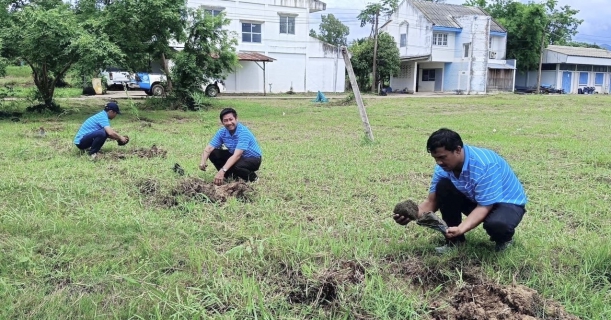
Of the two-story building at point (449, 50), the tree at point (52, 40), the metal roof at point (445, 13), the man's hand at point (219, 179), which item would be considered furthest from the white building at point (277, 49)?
the man's hand at point (219, 179)

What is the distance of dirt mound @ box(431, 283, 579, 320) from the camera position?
255cm

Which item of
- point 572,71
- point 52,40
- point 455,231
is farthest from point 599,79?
point 455,231

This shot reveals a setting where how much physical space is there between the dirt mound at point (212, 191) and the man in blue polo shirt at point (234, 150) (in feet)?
1.01

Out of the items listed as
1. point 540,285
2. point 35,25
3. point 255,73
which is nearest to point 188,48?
point 35,25

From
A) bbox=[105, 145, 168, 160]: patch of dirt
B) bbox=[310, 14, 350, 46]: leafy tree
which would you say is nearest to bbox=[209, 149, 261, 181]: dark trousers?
bbox=[105, 145, 168, 160]: patch of dirt

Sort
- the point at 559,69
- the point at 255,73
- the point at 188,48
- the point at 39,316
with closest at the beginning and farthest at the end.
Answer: the point at 39,316 → the point at 188,48 → the point at 255,73 → the point at 559,69

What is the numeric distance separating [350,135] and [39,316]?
8.29 m

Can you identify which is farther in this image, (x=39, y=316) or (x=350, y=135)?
(x=350, y=135)

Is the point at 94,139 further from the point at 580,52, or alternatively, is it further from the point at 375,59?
the point at 580,52

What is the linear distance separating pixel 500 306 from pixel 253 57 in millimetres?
26342

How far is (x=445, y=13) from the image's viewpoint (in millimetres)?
36812

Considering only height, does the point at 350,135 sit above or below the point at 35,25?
below

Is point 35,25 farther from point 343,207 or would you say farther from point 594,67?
point 594,67

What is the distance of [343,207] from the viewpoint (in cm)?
467
